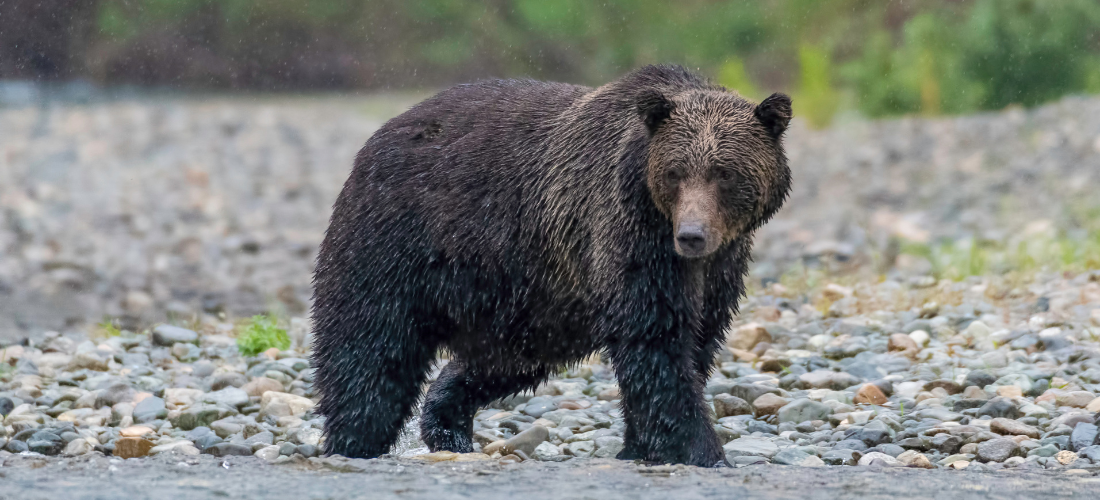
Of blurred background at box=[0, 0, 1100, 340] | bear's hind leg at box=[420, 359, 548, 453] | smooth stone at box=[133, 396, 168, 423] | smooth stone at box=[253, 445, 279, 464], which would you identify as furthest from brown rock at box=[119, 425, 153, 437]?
blurred background at box=[0, 0, 1100, 340]

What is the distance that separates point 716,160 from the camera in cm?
425

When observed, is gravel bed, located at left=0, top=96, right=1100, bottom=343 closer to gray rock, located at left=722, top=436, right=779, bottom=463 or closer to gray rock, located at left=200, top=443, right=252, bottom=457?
gray rock, located at left=200, top=443, right=252, bottom=457

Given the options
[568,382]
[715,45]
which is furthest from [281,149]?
[568,382]

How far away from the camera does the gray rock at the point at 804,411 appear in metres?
5.32

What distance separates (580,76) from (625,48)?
915 mm

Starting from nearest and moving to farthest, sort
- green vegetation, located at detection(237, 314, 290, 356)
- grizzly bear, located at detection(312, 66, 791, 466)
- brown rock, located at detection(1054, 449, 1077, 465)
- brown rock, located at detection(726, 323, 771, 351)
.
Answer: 1. grizzly bear, located at detection(312, 66, 791, 466)
2. brown rock, located at detection(1054, 449, 1077, 465)
3. brown rock, located at detection(726, 323, 771, 351)
4. green vegetation, located at detection(237, 314, 290, 356)

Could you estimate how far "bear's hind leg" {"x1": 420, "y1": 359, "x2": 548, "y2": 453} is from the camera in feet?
17.1

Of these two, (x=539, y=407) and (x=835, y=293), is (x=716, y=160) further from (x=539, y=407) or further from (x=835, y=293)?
(x=835, y=293)

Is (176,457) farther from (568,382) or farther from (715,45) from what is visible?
(715,45)

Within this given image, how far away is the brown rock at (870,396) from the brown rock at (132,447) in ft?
10.0

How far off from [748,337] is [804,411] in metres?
1.57

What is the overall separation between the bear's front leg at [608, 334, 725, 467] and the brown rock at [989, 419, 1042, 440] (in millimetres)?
1343

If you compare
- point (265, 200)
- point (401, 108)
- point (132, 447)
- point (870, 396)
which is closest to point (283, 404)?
point (132, 447)

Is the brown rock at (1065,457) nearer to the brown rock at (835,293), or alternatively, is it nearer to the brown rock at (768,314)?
the brown rock at (768,314)
